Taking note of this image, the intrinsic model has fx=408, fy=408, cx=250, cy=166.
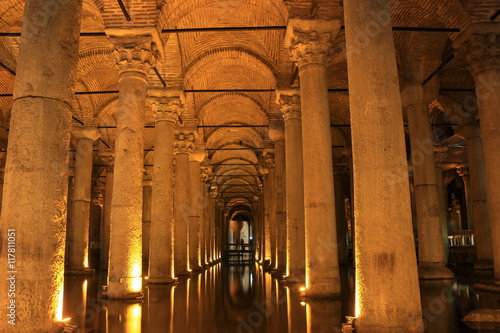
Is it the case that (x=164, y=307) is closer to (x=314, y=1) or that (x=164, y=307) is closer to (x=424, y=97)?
(x=314, y=1)

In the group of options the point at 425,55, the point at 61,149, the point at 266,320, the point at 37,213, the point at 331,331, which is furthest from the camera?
the point at 425,55

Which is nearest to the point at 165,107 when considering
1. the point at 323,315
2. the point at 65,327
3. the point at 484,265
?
the point at 323,315

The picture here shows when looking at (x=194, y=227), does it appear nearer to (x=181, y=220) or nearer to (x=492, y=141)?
(x=181, y=220)

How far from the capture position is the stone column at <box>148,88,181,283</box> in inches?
458

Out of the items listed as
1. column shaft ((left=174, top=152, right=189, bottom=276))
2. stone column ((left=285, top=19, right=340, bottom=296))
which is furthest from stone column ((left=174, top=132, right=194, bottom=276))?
stone column ((left=285, top=19, right=340, bottom=296))

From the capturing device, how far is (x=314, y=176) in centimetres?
834

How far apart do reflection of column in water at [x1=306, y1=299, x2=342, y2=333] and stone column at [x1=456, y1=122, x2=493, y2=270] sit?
7824 mm

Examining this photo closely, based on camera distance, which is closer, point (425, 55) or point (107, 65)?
point (425, 55)

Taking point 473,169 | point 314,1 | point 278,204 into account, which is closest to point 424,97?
Result: point 473,169

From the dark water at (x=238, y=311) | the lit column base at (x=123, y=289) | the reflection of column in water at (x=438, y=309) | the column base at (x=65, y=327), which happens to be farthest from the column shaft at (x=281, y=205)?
the column base at (x=65, y=327)

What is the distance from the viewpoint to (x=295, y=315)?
634 centimetres

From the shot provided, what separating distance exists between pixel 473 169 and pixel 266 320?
11.5m

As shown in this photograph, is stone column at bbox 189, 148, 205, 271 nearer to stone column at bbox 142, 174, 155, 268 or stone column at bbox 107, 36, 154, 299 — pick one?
stone column at bbox 142, 174, 155, 268

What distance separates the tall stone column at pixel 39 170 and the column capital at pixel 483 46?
884 centimetres
